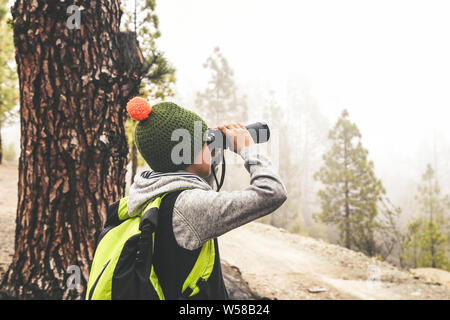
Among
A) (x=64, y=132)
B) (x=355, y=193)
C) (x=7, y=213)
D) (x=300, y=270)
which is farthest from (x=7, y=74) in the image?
(x=355, y=193)

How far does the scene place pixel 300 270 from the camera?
7.46 m

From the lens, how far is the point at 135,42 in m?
2.69

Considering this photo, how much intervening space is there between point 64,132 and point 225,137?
168cm

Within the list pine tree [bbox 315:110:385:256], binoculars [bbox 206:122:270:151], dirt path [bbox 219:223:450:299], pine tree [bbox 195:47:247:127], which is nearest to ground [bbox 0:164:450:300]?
dirt path [bbox 219:223:450:299]

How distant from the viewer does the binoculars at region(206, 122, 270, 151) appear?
1.37 m

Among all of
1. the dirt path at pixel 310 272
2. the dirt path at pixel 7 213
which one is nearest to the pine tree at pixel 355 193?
the dirt path at pixel 310 272

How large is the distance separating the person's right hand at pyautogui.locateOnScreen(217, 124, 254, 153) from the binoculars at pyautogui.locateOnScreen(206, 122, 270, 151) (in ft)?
0.08

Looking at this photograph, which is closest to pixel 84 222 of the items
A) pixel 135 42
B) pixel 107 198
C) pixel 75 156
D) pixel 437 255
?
pixel 107 198

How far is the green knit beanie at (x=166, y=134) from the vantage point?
4.19ft

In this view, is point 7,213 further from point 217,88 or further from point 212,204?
point 217,88

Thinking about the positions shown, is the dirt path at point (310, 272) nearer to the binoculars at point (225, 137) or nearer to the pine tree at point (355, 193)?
the pine tree at point (355, 193)

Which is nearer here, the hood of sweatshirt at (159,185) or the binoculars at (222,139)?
the hood of sweatshirt at (159,185)

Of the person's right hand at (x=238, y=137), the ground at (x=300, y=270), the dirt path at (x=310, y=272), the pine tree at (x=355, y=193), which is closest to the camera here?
the person's right hand at (x=238, y=137)
